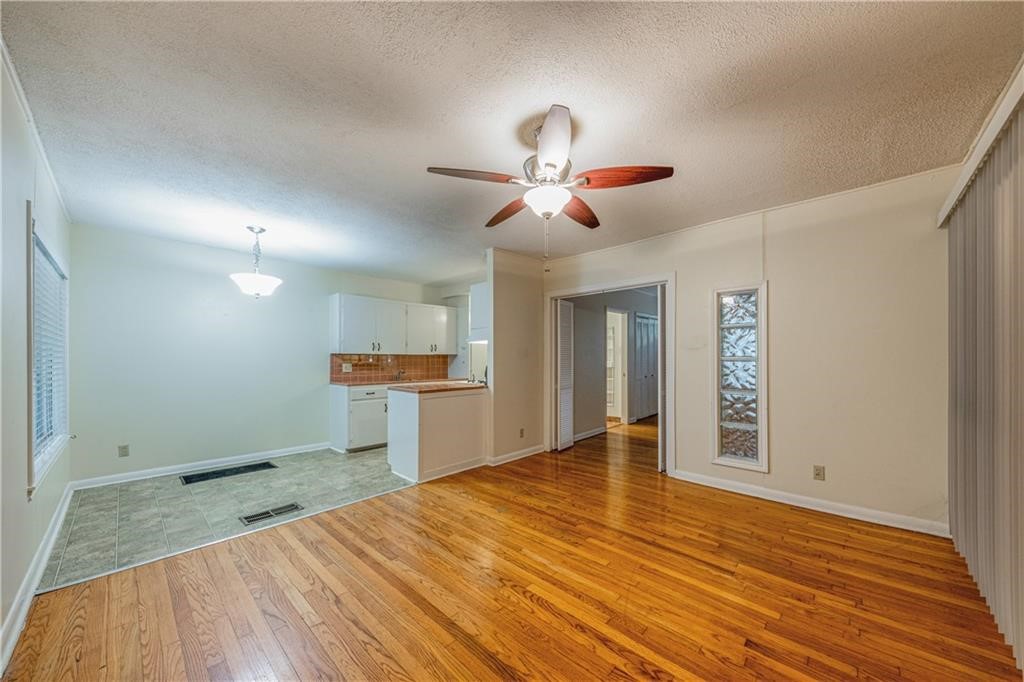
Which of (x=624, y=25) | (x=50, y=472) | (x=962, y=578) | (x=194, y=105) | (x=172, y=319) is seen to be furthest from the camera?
(x=172, y=319)

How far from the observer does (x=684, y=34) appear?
1.54 metres

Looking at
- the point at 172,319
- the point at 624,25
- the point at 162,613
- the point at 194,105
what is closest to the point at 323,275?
the point at 172,319

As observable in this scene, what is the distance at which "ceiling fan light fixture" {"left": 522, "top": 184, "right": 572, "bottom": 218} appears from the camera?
201cm

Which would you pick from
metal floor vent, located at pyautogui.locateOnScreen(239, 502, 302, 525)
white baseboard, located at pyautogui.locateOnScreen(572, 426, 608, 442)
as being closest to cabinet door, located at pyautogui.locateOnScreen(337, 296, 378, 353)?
metal floor vent, located at pyautogui.locateOnScreen(239, 502, 302, 525)

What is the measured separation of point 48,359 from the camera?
118 inches

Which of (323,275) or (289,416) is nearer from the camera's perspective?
(289,416)

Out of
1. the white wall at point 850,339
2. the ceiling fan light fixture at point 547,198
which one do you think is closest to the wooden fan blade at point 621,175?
the ceiling fan light fixture at point 547,198

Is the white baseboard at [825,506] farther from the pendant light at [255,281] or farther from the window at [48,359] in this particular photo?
the window at [48,359]

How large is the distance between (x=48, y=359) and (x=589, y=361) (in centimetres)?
578

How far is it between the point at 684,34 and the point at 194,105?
2.37 meters

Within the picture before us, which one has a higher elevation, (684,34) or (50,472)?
(684,34)

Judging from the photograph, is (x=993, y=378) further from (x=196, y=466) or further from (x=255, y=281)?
(x=196, y=466)

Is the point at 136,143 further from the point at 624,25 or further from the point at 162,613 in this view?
the point at 624,25

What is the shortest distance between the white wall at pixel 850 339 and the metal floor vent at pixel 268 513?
153 inches
